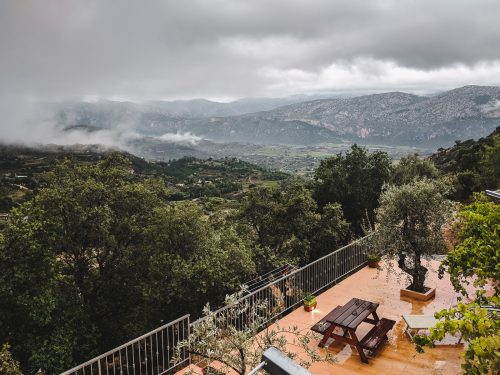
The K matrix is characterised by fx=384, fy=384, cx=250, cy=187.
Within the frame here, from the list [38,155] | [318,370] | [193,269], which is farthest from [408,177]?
[38,155]

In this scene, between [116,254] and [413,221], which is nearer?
[413,221]

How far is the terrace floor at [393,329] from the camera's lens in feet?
25.0

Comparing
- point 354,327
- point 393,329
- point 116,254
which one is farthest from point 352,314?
point 116,254

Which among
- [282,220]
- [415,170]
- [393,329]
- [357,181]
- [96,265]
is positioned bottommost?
[96,265]

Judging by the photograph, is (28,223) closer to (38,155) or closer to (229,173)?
(229,173)

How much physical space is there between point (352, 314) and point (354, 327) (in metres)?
0.57

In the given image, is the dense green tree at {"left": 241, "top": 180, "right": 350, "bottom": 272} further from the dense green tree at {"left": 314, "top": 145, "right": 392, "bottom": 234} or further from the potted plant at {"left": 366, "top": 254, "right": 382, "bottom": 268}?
the potted plant at {"left": 366, "top": 254, "right": 382, "bottom": 268}

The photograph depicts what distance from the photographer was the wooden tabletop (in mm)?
7739

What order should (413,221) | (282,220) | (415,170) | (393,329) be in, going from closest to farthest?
1. (393,329)
2. (413,221)
3. (282,220)
4. (415,170)

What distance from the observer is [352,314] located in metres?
8.12

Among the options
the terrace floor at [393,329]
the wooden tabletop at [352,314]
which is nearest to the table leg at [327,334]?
the wooden tabletop at [352,314]

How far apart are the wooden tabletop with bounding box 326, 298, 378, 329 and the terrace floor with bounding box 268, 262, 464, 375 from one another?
82cm

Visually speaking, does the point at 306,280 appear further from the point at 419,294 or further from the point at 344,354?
the point at 419,294

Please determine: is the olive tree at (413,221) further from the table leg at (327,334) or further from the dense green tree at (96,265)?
the dense green tree at (96,265)
